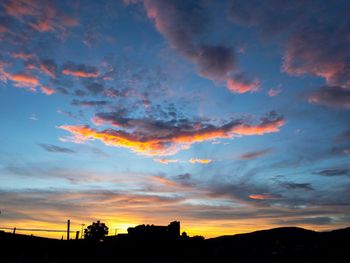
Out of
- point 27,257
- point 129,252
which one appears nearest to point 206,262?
point 129,252

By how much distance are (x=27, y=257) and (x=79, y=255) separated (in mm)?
3968

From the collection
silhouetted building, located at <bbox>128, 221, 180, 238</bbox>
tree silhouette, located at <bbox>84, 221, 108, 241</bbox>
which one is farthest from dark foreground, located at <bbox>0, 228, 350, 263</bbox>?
tree silhouette, located at <bbox>84, 221, 108, 241</bbox>

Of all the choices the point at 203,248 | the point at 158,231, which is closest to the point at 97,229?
the point at 158,231

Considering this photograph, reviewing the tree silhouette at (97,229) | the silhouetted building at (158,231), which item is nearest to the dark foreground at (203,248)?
the silhouetted building at (158,231)

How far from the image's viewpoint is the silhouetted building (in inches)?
1355

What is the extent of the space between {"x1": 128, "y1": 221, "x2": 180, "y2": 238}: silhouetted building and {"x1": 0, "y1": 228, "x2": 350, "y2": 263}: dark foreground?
0.70 metres

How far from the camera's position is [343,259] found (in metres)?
14.2

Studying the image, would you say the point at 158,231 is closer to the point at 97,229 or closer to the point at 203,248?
the point at 203,248

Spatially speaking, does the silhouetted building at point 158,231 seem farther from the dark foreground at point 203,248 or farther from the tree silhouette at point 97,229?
the tree silhouette at point 97,229

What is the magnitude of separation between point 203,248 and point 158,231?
15.2 meters

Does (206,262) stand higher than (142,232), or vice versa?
(142,232)

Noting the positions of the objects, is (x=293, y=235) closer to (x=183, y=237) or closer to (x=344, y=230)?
(x=344, y=230)

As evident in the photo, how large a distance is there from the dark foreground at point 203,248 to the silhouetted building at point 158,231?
2.30 ft

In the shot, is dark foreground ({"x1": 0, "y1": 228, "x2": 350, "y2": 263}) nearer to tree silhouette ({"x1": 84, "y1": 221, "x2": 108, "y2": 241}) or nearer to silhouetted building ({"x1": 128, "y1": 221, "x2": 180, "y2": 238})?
silhouetted building ({"x1": 128, "y1": 221, "x2": 180, "y2": 238})
